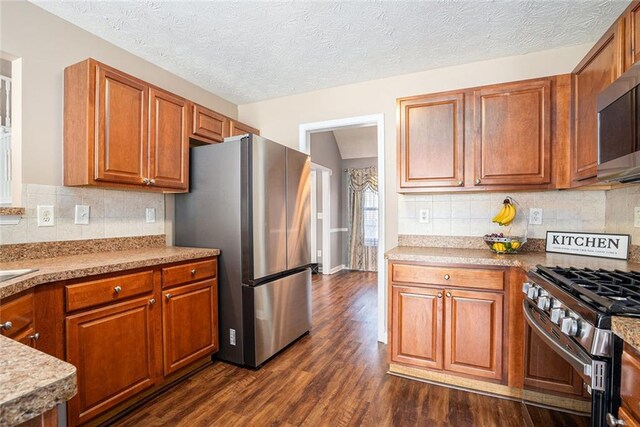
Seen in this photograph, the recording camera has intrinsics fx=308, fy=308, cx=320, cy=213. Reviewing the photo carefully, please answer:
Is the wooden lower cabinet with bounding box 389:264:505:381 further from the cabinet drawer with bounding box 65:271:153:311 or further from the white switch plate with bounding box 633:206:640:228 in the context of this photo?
the cabinet drawer with bounding box 65:271:153:311

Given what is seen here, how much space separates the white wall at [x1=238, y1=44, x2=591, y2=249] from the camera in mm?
2424

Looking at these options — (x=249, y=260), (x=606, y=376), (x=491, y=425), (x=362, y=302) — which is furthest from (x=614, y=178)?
(x=362, y=302)

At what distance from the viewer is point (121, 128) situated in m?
2.00

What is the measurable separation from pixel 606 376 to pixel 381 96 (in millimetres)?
2562

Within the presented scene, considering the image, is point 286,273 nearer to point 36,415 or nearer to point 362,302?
point 362,302

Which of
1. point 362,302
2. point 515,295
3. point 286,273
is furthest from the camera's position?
point 362,302

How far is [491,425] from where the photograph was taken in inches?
66.5

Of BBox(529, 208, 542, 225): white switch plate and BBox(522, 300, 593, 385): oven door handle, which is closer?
BBox(522, 300, 593, 385): oven door handle

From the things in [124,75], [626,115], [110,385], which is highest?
[124,75]

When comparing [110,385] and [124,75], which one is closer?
Result: [110,385]

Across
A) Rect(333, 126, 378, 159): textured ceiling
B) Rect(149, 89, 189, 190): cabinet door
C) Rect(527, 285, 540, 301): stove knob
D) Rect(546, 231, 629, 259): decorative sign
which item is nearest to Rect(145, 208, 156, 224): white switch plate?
Rect(149, 89, 189, 190): cabinet door

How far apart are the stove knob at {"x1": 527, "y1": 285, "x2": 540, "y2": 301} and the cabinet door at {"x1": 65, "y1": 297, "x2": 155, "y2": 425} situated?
2.13 m

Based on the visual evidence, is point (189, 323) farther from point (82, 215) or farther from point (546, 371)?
point (546, 371)

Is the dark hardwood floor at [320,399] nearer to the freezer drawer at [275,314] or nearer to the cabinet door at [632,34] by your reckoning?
the freezer drawer at [275,314]
